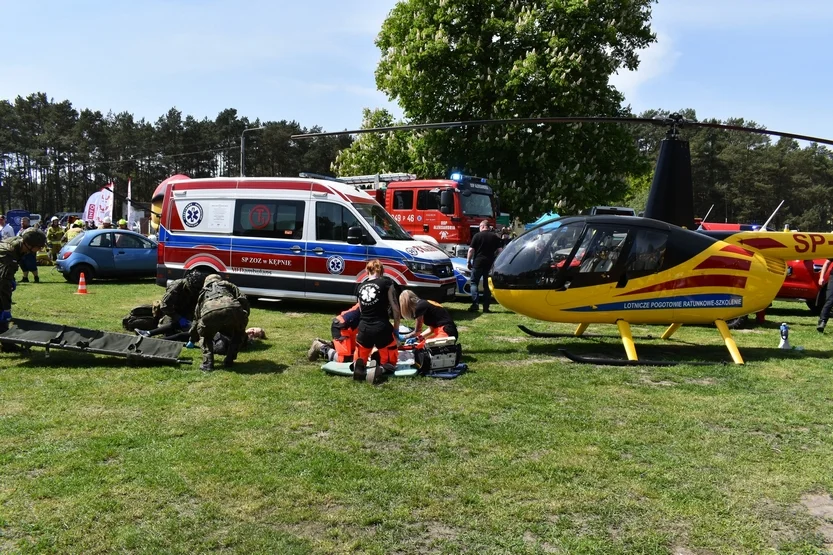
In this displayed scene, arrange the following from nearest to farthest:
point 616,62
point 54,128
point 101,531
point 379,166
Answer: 1. point 101,531
2. point 616,62
3. point 379,166
4. point 54,128

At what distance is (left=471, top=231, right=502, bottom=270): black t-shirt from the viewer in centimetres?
1286

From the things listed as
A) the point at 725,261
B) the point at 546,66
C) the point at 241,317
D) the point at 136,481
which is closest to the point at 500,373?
the point at 241,317

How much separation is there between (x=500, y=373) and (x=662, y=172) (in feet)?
13.9

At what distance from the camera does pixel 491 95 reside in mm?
24094

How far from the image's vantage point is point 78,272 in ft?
55.0

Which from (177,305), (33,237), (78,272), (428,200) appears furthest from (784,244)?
(78,272)

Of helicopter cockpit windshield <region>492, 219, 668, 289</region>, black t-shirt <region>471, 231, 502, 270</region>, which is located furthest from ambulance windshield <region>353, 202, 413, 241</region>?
helicopter cockpit windshield <region>492, 219, 668, 289</region>

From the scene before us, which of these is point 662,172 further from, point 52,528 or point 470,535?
point 52,528

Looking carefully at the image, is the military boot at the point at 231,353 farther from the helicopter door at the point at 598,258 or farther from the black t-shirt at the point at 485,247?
the black t-shirt at the point at 485,247

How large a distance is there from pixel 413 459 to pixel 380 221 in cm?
792

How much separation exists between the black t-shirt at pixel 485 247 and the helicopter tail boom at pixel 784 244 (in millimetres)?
4938

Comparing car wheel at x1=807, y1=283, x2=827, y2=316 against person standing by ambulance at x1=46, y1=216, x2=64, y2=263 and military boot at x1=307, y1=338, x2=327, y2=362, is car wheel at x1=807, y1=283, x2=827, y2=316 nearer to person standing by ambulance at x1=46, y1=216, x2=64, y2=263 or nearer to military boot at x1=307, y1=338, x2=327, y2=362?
military boot at x1=307, y1=338, x2=327, y2=362

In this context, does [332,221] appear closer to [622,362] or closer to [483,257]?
[483,257]

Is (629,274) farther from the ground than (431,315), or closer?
farther from the ground
